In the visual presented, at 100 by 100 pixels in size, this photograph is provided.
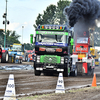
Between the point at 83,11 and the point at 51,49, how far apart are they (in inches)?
299

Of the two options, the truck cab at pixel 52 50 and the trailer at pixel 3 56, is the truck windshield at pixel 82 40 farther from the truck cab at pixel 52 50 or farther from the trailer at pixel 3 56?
the trailer at pixel 3 56

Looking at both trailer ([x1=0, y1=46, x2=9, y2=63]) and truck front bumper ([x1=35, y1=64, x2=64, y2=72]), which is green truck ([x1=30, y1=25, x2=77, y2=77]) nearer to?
truck front bumper ([x1=35, y1=64, x2=64, y2=72])

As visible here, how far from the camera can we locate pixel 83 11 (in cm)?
2438

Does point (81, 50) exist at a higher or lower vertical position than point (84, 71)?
higher

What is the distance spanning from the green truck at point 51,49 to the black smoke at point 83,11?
6.17 m

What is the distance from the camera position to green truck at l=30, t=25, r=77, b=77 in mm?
17906

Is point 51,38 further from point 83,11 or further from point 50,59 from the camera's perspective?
point 83,11

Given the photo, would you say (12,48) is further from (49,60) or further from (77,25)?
(49,60)

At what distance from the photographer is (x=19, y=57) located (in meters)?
36.4

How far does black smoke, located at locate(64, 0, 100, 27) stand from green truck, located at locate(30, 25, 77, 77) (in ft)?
20.2

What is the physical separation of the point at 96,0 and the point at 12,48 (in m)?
15.1

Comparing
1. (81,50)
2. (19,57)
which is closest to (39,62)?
(81,50)

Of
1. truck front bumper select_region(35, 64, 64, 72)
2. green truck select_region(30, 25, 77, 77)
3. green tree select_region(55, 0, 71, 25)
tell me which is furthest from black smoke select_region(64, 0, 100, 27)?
green tree select_region(55, 0, 71, 25)

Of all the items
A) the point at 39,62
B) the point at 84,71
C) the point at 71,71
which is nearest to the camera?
the point at 39,62
